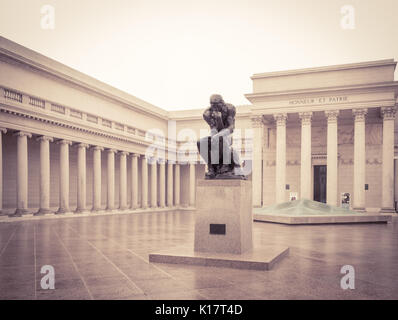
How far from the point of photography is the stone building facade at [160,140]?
94.3 feet

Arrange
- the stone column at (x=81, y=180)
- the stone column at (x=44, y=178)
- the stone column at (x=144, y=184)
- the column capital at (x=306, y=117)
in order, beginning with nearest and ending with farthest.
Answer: the stone column at (x=44, y=178) → the stone column at (x=81, y=180) → the column capital at (x=306, y=117) → the stone column at (x=144, y=184)

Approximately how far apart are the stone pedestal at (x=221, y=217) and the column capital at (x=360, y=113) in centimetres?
3097

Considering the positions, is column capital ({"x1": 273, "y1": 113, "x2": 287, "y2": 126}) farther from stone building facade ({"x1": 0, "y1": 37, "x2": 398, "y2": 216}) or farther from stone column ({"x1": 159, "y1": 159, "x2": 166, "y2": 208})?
stone column ({"x1": 159, "y1": 159, "x2": 166, "y2": 208})

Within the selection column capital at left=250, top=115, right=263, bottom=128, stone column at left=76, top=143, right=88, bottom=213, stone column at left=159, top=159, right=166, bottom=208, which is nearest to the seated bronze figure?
stone column at left=76, top=143, right=88, bottom=213

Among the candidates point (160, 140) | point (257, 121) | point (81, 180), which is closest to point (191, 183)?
point (160, 140)

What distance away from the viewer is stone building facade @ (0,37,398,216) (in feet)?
94.3

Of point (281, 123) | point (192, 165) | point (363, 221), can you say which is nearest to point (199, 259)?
point (363, 221)

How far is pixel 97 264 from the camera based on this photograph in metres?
9.68

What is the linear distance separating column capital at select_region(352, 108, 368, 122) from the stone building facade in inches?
3.5

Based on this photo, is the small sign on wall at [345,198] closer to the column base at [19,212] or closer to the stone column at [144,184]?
the stone column at [144,184]

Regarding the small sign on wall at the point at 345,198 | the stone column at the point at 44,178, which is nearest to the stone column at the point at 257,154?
the small sign on wall at the point at 345,198

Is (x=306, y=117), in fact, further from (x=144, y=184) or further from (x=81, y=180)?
(x=81, y=180)

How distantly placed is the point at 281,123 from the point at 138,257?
3202 centimetres
